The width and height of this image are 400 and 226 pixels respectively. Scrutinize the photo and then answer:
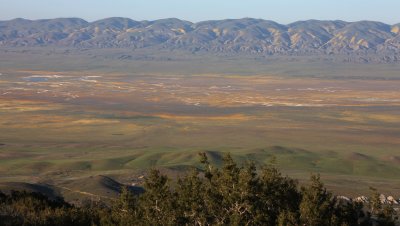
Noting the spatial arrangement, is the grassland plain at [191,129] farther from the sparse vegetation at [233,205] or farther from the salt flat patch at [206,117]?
the sparse vegetation at [233,205]

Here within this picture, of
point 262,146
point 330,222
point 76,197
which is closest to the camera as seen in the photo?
point 330,222

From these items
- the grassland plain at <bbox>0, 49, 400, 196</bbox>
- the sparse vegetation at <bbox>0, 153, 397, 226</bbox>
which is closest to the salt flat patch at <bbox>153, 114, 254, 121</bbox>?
the grassland plain at <bbox>0, 49, 400, 196</bbox>

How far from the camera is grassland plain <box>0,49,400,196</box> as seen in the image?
220ft

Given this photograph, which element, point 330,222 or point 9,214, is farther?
point 9,214

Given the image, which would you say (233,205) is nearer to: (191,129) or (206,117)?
(191,129)

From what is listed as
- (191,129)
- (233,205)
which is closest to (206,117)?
(191,129)

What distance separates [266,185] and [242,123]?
254 ft

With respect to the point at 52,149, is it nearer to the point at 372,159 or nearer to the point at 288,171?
the point at 288,171

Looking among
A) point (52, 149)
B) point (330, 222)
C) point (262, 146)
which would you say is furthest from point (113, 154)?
point (330, 222)

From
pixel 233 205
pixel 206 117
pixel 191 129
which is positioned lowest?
pixel 206 117

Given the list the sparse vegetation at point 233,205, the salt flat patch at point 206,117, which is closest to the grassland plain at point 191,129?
the salt flat patch at point 206,117

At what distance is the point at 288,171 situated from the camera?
213 ft

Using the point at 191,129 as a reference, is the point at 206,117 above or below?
below

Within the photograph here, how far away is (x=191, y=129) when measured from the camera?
95.4m
